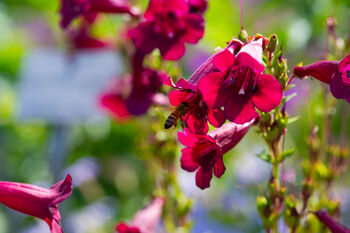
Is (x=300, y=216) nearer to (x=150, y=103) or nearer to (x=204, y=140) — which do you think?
(x=204, y=140)

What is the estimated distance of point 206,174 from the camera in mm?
676

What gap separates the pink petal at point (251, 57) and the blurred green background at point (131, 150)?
89 cm

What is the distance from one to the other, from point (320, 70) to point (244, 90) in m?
0.12

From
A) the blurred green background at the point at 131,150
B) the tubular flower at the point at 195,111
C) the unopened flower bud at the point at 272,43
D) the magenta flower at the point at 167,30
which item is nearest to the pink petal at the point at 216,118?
the tubular flower at the point at 195,111

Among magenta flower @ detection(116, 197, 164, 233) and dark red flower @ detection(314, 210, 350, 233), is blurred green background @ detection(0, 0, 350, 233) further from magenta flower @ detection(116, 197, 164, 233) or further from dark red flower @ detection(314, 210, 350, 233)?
dark red flower @ detection(314, 210, 350, 233)

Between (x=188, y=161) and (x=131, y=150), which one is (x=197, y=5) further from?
(x=131, y=150)

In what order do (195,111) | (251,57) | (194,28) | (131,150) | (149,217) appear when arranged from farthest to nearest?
(131,150)
(149,217)
(194,28)
(195,111)
(251,57)

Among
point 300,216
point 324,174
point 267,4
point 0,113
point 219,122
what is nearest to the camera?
point 219,122

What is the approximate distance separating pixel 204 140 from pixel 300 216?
0.68 feet

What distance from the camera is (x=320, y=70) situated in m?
0.69

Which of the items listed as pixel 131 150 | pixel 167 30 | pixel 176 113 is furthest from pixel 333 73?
pixel 131 150

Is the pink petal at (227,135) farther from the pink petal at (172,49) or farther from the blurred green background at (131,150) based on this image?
the blurred green background at (131,150)

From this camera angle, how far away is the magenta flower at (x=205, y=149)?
0.68 m

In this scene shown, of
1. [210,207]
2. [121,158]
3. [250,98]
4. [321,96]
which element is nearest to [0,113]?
[121,158]
